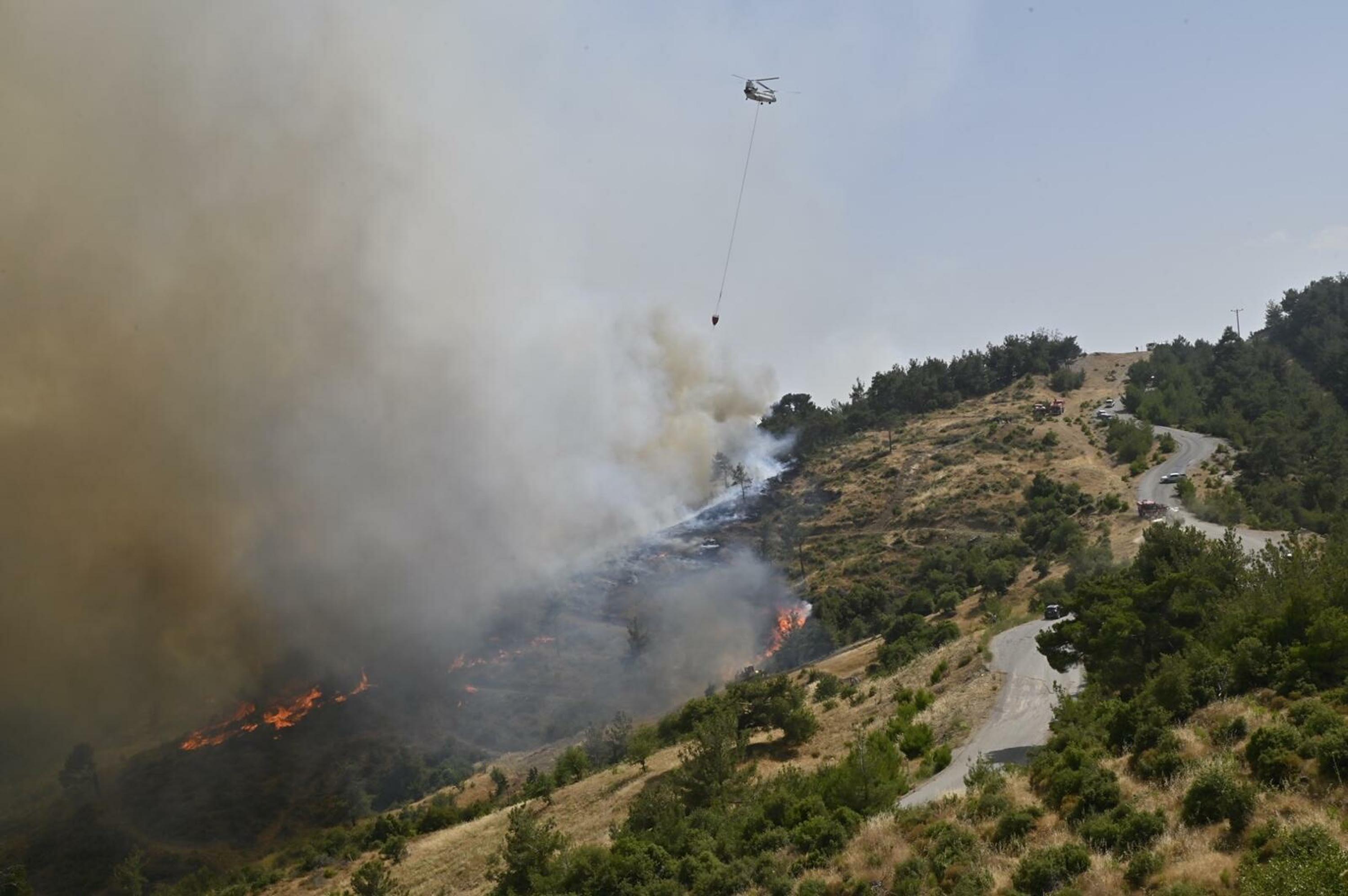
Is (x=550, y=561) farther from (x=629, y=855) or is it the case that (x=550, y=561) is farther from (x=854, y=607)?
(x=629, y=855)

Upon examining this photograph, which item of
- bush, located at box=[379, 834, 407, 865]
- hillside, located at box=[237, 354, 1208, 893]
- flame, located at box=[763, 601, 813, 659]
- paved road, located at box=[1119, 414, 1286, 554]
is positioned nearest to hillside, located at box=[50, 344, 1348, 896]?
bush, located at box=[379, 834, 407, 865]

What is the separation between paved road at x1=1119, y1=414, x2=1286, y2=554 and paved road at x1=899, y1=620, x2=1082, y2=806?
10.0m

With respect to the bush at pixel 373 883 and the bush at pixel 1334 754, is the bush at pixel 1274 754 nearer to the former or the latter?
the bush at pixel 1334 754

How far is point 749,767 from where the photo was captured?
32.4 meters

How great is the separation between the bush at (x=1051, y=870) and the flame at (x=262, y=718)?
5781 centimetres

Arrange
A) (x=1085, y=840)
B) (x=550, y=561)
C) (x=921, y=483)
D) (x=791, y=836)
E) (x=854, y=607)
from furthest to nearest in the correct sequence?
(x=921, y=483), (x=550, y=561), (x=854, y=607), (x=791, y=836), (x=1085, y=840)

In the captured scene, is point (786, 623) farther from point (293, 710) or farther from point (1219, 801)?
point (1219, 801)

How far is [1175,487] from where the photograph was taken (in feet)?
241

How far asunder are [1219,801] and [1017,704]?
1903cm

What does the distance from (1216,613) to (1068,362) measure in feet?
403

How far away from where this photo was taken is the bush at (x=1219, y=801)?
15539 millimetres

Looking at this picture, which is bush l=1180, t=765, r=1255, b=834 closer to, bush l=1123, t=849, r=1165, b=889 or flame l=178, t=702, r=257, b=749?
bush l=1123, t=849, r=1165, b=889

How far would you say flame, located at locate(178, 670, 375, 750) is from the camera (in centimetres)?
5938

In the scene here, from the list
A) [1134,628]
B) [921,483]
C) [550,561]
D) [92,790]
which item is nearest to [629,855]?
[1134,628]
